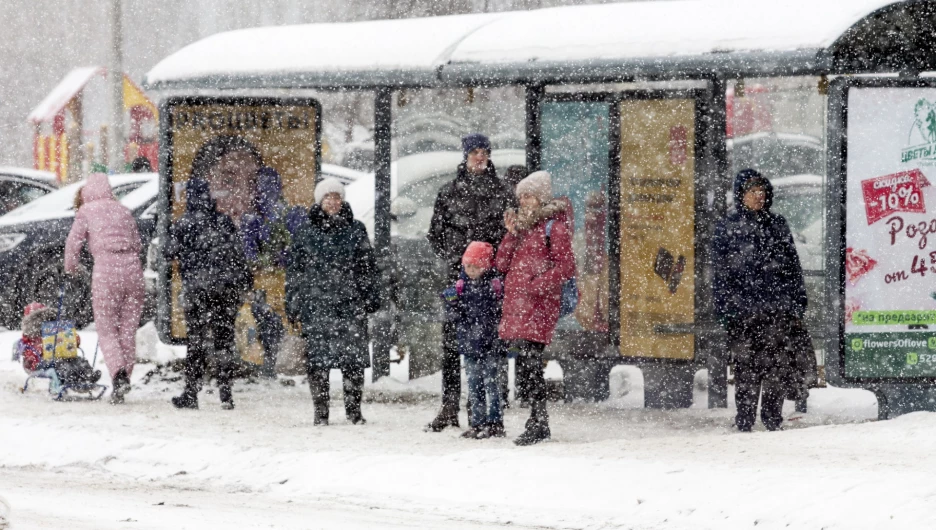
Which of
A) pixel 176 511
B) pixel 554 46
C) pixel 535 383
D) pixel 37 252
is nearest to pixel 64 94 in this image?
pixel 37 252

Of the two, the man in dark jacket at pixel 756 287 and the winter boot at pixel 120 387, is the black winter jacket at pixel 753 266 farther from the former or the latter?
the winter boot at pixel 120 387

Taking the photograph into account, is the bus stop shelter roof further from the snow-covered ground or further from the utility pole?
the utility pole

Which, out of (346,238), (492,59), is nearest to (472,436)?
(346,238)

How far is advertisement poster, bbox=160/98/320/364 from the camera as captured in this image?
13.3 m

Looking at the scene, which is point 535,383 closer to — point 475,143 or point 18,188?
point 475,143

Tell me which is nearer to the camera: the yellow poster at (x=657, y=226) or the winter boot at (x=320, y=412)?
the winter boot at (x=320, y=412)

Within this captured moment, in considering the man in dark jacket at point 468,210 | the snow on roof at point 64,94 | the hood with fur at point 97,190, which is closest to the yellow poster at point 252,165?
the hood with fur at point 97,190

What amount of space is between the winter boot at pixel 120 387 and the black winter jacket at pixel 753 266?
168 inches

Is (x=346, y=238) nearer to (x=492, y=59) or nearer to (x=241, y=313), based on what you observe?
(x=492, y=59)

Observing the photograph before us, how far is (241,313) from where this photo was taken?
44.2 ft

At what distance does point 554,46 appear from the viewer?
11.5 m

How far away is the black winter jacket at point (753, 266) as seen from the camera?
34.4 ft

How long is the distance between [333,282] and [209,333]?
1.53 metres

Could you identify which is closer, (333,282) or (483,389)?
(483,389)
